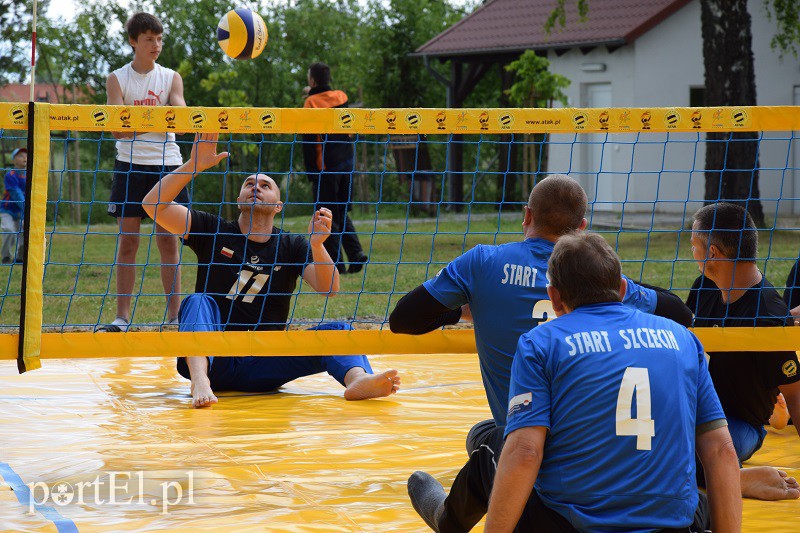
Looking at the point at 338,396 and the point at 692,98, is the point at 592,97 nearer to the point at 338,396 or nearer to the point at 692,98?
the point at 692,98

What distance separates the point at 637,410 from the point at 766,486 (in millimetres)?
1548

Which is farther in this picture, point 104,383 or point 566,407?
point 104,383

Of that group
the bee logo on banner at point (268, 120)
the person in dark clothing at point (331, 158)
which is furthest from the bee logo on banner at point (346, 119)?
the person in dark clothing at point (331, 158)

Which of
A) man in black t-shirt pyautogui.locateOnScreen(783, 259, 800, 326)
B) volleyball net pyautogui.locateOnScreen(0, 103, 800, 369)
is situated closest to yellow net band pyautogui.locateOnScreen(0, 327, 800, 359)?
volleyball net pyautogui.locateOnScreen(0, 103, 800, 369)

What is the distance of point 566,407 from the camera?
2646 mm

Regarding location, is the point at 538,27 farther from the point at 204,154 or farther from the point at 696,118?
the point at 204,154

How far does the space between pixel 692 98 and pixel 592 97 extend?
208 centimetres

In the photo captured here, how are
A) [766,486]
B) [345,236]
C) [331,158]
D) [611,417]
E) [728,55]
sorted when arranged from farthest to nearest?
[728,55] < [345,236] < [331,158] < [766,486] < [611,417]

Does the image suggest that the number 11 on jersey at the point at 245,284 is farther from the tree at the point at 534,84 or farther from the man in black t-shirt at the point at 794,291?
the tree at the point at 534,84

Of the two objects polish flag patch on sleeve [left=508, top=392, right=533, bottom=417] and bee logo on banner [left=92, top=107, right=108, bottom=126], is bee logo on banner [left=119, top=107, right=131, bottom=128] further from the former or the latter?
polish flag patch on sleeve [left=508, top=392, right=533, bottom=417]

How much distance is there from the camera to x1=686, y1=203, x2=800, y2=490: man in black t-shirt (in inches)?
168

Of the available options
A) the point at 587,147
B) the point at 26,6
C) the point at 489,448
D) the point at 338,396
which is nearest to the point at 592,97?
the point at 587,147

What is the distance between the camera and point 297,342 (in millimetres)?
4680

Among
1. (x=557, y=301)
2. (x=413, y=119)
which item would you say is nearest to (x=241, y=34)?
(x=413, y=119)
